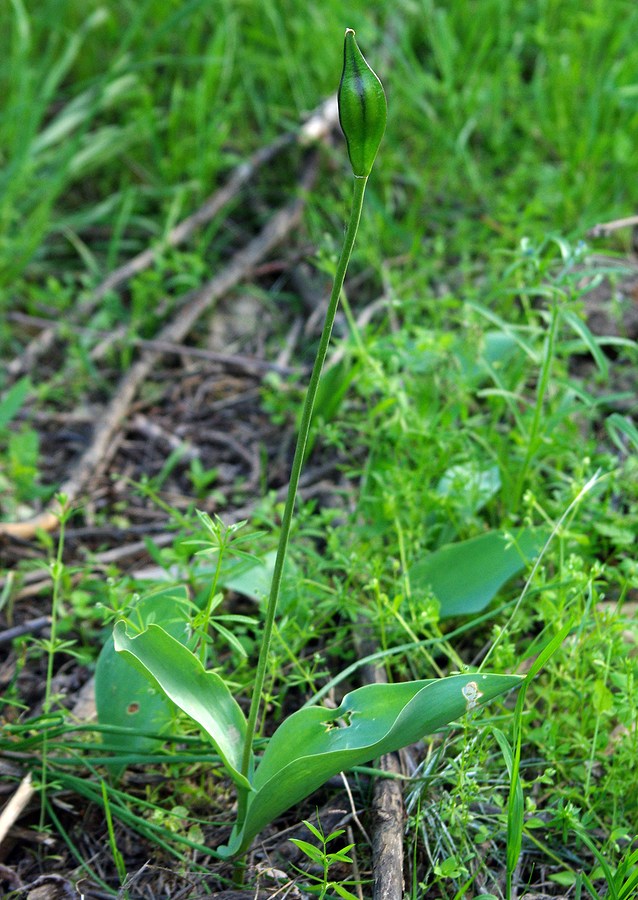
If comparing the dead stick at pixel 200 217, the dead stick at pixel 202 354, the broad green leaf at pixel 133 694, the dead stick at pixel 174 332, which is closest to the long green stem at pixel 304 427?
the broad green leaf at pixel 133 694

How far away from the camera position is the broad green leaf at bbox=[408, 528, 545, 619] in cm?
159

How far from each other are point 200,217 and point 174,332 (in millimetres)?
502

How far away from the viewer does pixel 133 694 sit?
56.4 inches

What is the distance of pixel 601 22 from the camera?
119 inches

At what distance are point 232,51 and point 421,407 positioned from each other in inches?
77.1

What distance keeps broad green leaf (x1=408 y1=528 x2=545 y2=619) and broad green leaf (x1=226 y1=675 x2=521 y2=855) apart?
1.37ft

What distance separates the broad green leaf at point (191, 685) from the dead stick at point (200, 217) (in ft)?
5.34

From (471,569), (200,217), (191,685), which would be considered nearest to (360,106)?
(191,685)

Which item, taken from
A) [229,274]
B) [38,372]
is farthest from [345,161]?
[38,372]

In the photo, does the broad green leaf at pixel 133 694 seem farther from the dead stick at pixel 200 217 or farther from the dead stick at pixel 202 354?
the dead stick at pixel 200 217

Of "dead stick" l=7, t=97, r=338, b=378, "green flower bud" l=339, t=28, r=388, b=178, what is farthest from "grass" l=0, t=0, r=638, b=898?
"green flower bud" l=339, t=28, r=388, b=178

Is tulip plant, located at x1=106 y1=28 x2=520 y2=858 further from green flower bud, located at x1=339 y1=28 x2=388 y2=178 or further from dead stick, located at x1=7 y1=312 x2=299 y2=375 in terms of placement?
dead stick, located at x1=7 y1=312 x2=299 y2=375

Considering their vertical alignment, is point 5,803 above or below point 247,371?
above

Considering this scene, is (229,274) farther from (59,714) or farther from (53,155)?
(59,714)
